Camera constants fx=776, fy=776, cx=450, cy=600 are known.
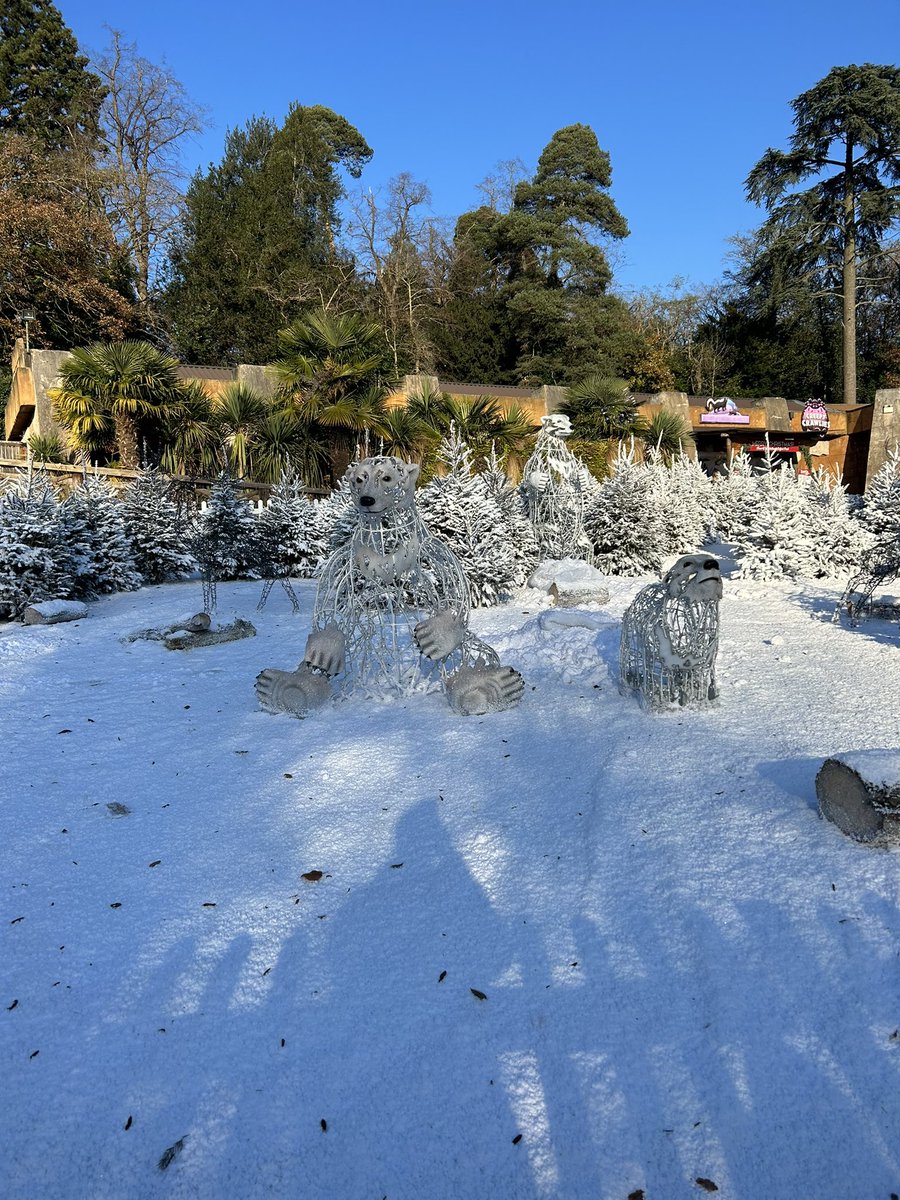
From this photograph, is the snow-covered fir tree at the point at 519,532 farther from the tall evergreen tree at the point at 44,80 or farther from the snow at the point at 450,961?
the tall evergreen tree at the point at 44,80

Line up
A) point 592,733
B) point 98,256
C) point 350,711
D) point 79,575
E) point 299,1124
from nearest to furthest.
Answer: point 299,1124 → point 592,733 → point 350,711 → point 79,575 → point 98,256

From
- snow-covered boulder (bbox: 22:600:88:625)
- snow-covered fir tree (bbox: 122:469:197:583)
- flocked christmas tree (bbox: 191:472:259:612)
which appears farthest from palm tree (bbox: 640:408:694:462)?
snow-covered boulder (bbox: 22:600:88:625)

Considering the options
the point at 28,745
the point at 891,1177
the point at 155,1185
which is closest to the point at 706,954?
the point at 891,1177

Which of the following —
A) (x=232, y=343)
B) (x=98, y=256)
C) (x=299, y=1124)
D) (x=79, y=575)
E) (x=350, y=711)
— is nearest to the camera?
(x=299, y=1124)

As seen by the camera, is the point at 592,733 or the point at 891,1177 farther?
the point at 592,733

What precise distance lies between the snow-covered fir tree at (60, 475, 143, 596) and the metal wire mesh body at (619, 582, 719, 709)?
20.6 feet

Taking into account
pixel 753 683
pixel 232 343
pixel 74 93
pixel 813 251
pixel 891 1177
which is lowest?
pixel 891 1177

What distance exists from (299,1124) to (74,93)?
32.1 meters

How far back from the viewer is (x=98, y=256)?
69.5 ft

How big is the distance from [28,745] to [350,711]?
1763 millimetres

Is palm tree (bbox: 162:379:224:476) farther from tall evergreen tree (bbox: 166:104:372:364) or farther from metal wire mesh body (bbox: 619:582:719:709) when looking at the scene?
metal wire mesh body (bbox: 619:582:719:709)

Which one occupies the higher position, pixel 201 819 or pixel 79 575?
pixel 79 575

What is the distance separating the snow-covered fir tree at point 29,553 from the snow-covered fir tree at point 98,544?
18 centimetres

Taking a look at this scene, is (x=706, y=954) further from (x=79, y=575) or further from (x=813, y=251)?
(x=813, y=251)
